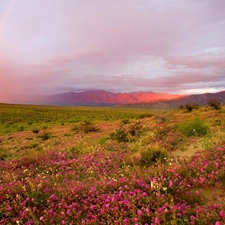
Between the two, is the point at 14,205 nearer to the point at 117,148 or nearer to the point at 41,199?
the point at 41,199

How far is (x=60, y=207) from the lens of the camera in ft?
14.6

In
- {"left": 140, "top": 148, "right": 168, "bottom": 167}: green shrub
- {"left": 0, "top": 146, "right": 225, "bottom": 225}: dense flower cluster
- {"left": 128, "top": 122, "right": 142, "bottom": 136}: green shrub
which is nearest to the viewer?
{"left": 0, "top": 146, "right": 225, "bottom": 225}: dense flower cluster

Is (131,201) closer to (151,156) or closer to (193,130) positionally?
(151,156)

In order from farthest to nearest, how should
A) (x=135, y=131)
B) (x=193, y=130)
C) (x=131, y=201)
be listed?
(x=135, y=131) → (x=193, y=130) → (x=131, y=201)

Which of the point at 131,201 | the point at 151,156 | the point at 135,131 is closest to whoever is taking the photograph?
the point at 131,201

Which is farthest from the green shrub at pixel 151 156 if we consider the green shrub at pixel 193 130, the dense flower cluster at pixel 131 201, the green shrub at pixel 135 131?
the green shrub at pixel 135 131

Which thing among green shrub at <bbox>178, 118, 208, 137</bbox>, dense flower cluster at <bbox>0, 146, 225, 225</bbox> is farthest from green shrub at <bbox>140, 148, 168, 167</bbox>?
green shrub at <bbox>178, 118, 208, 137</bbox>

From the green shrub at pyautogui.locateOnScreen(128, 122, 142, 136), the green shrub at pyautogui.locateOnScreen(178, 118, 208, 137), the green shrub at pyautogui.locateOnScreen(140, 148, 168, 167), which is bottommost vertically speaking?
the green shrub at pyautogui.locateOnScreen(128, 122, 142, 136)

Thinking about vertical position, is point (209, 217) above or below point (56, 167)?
above

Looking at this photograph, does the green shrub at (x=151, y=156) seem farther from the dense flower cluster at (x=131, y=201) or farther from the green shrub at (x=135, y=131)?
the green shrub at (x=135, y=131)

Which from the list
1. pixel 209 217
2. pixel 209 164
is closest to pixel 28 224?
pixel 209 217

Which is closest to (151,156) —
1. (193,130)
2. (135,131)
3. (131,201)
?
(131,201)

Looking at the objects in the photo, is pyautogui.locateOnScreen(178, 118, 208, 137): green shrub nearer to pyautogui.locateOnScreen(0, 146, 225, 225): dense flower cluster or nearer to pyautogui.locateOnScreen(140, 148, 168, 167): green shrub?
pyautogui.locateOnScreen(140, 148, 168, 167): green shrub

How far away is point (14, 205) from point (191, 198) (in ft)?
11.4
